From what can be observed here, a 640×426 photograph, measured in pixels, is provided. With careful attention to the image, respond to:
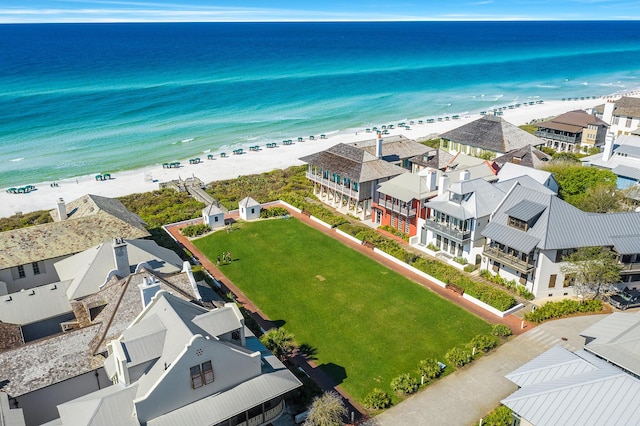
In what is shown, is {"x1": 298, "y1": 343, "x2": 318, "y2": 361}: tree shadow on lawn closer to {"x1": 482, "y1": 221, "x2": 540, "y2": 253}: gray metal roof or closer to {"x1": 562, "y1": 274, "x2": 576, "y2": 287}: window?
{"x1": 482, "y1": 221, "x2": 540, "y2": 253}: gray metal roof

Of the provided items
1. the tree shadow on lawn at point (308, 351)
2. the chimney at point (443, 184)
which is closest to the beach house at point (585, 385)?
the tree shadow on lawn at point (308, 351)

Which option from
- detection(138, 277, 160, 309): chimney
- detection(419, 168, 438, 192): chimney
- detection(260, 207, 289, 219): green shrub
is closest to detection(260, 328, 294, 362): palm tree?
detection(138, 277, 160, 309): chimney

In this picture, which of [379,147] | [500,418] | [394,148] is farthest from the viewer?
[394,148]

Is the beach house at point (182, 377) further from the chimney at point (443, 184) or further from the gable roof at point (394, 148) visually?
the gable roof at point (394, 148)

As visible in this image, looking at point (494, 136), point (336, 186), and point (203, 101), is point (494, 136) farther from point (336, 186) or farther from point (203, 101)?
point (203, 101)

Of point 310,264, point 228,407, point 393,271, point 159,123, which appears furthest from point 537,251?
point 159,123

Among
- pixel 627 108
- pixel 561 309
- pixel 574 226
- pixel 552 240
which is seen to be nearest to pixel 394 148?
pixel 574 226
